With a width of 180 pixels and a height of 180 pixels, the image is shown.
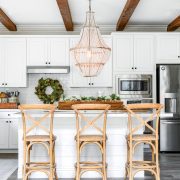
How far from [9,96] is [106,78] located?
214 cm

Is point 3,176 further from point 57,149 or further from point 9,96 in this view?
point 9,96

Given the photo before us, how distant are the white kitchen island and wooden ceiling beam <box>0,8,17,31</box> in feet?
8.71

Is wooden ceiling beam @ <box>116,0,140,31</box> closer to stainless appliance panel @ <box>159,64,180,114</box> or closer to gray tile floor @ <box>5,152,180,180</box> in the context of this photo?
stainless appliance panel @ <box>159,64,180,114</box>

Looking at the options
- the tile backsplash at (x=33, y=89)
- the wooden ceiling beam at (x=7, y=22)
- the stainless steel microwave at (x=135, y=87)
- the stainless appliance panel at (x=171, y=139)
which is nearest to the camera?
the wooden ceiling beam at (x=7, y=22)

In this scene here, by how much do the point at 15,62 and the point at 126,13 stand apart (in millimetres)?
2624

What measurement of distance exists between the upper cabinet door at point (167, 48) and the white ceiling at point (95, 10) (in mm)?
401

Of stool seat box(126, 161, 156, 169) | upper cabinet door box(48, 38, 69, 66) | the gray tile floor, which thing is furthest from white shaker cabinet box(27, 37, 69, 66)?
stool seat box(126, 161, 156, 169)

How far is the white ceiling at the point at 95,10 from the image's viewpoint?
5.74 m

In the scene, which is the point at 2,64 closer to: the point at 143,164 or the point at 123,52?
the point at 123,52

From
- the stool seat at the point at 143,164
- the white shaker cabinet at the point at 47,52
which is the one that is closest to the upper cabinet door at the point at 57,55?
the white shaker cabinet at the point at 47,52

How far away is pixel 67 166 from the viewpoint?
4.72 m

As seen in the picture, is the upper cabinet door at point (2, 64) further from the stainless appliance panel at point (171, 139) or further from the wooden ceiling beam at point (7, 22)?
the stainless appliance panel at point (171, 139)

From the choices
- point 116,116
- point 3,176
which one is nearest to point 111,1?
point 116,116

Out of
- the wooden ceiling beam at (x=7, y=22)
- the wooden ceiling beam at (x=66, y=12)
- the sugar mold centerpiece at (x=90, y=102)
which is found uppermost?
the wooden ceiling beam at (x=7, y=22)
